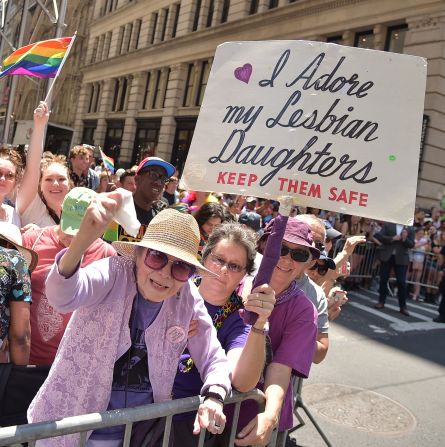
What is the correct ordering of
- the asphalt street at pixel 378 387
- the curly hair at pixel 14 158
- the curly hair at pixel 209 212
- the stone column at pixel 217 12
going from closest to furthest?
the curly hair at pixel 14 158
the asphalt street at pixel 378 387
the curly hair at pixel 209 212
the stone column at pixel 217 12

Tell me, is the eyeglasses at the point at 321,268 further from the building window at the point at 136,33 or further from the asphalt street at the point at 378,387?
the building window at the point at 136,33

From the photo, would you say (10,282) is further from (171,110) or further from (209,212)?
(171,110)

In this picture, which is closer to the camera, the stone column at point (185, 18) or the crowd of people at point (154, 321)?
the crowd of people at point (154, 321)

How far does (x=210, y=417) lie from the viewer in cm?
191

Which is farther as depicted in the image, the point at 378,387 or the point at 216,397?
the point at 378,387

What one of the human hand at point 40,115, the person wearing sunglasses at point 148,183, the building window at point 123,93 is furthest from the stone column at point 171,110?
the human hand at point 40,115

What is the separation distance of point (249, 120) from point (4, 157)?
2.14 meters

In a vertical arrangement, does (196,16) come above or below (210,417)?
above

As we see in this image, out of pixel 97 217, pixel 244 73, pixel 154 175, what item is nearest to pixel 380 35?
pixel 154 175

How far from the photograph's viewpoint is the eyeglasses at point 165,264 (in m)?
1.96

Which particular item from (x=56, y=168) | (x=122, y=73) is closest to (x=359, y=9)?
(x=56, y=168)

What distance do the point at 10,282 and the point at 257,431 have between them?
54.5 inches

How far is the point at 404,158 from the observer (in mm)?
2416

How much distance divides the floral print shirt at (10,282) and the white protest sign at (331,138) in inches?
37.2
